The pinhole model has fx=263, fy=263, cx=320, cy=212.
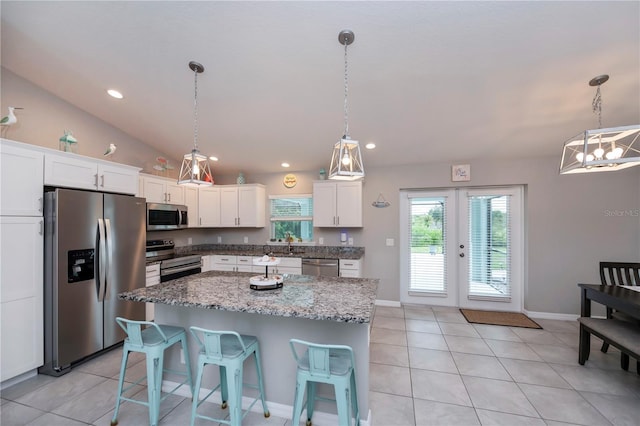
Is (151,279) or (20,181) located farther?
(151,279)

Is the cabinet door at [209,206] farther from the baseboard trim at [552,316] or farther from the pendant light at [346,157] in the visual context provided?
the baseboard trim at [552,316]

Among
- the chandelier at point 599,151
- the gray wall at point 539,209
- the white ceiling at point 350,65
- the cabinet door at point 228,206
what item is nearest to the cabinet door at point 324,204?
the gray wall at point 539,209

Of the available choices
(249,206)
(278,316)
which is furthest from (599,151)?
(249,206)

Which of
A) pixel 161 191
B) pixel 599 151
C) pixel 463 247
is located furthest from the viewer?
pixel 463 247

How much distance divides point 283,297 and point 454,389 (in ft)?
5.71

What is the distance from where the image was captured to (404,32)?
203cm

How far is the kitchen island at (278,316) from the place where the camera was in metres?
1.66

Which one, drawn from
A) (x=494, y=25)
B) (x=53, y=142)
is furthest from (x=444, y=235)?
(x=53, y=142)

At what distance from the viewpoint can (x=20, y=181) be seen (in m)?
2.35

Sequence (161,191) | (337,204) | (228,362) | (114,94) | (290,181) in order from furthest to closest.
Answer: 1. (290,181)
2. (337,204)
3. (161,191)
4. (114,94)
5. (228,362)

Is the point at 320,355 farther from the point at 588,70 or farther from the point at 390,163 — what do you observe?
the point at 390,163

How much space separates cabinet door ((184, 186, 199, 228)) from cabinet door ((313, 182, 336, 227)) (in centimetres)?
218

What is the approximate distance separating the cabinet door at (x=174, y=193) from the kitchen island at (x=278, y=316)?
230 centimetres

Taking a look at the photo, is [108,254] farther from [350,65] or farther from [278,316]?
[350,65]
